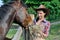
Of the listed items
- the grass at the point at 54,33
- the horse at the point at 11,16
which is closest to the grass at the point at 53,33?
the grass at the point at 54,33

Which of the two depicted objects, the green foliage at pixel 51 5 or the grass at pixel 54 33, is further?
the green foliage at pixel 51 5

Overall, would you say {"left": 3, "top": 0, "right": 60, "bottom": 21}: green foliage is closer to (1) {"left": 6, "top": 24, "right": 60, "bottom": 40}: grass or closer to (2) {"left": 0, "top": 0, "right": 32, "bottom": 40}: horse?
(1) {"left": 6, "top": 24, "right": 60, "bottom": 40}: grass

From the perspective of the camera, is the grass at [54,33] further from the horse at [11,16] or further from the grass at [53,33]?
the horse at [11,16]

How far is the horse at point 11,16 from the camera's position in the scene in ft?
14.7

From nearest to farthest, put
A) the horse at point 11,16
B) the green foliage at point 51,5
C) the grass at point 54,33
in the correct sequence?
the horse at point 11,16, the grass at point 54,33, the green foliage at point 51,5

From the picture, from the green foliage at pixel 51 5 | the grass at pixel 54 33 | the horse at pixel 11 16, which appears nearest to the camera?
→ the horse at pixel 11 16

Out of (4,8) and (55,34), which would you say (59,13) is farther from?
(4,8)

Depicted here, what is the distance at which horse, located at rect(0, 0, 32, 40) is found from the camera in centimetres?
447

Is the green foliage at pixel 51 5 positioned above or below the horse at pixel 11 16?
below

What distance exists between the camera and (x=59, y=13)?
43.2 feet

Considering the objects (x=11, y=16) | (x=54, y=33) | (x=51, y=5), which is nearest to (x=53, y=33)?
(x=54, y=33)

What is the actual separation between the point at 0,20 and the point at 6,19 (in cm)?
15

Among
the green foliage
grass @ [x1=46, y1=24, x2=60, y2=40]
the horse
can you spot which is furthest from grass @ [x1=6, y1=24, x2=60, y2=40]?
the horse

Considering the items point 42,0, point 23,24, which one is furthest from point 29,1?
point 23,24
